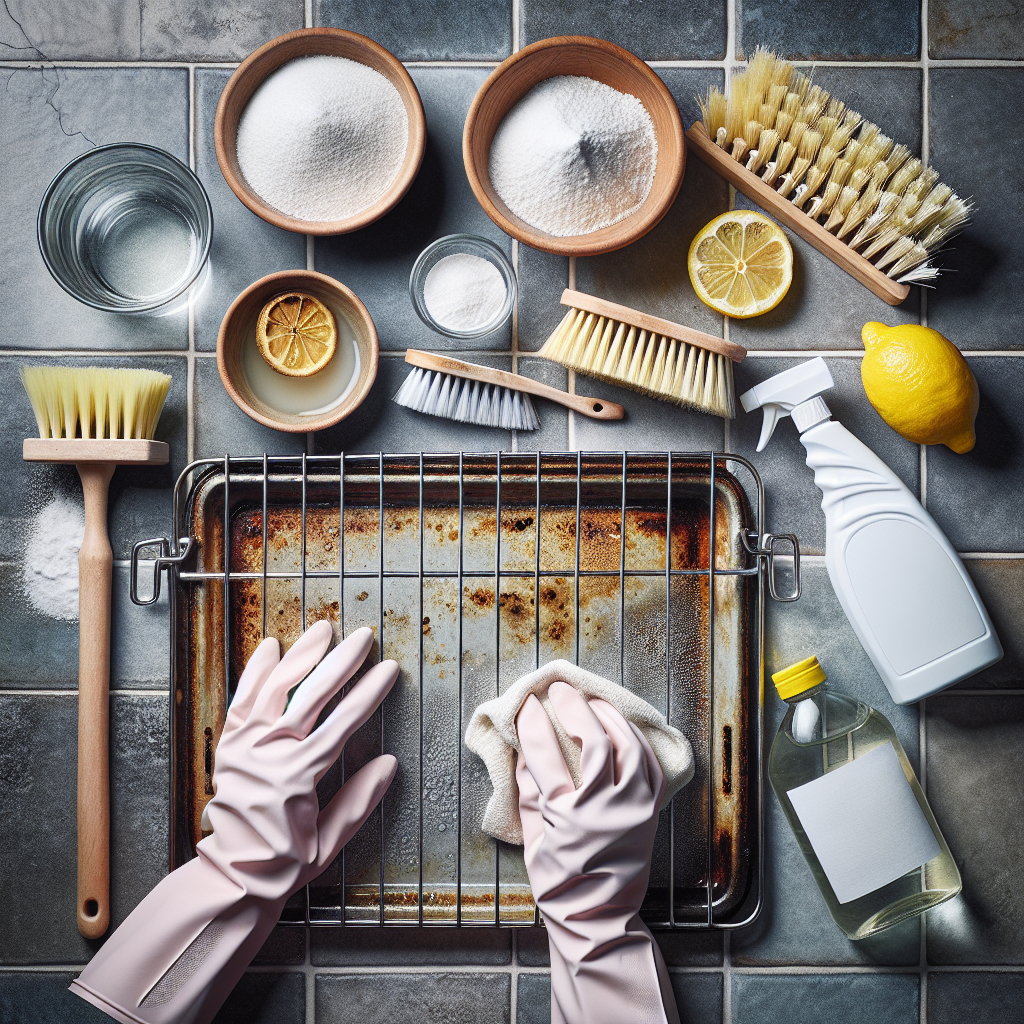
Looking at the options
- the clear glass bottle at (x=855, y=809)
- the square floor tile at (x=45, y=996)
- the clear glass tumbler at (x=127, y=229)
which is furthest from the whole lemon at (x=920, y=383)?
the square floor tile at (x=45, y=996)

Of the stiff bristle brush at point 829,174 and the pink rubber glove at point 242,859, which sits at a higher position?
the stiff bristle brush at point 829,174

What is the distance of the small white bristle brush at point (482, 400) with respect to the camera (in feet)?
2.22

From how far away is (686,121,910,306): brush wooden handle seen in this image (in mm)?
673

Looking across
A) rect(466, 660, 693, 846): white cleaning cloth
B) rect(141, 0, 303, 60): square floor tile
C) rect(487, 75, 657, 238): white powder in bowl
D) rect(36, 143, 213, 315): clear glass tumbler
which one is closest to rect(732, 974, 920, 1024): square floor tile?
rect(466, 660, 693, 846): white cleaning cloth

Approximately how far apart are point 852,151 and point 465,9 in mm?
391

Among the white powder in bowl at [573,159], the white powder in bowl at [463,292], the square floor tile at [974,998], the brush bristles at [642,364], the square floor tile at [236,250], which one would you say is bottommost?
the square floor tile at [974,998]

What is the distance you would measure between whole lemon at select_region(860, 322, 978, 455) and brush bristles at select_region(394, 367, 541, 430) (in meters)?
0.32

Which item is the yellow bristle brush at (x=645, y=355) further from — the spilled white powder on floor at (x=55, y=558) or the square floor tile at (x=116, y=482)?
the spilled white powder on floor at (x=55, y=558)

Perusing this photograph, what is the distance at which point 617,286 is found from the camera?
70cm

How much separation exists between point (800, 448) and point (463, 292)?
357mm

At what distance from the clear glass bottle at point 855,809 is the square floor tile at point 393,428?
14.4 inches

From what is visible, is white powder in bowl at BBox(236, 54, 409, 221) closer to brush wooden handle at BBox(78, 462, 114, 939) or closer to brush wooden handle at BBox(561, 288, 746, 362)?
brush wooden handle at BBox(561, 288, 746, 362)

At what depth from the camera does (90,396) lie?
67 centimetres

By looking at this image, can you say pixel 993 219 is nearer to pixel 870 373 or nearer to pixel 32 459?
pixel 870 373
